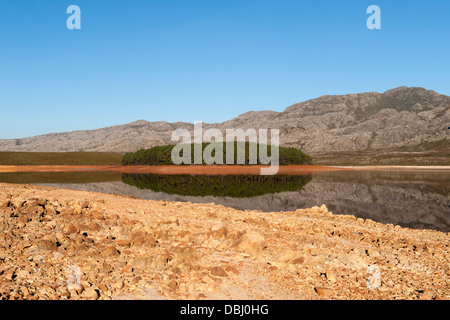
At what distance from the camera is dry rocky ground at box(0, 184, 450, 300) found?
31.2ft

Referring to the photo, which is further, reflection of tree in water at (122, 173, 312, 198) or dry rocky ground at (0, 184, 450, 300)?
reflection of tree in water at (122, 173, 312, 198)

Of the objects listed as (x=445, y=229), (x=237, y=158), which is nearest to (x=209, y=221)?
(x=445, y=229)

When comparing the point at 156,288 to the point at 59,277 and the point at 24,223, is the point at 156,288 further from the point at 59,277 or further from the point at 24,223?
the point at 24,223

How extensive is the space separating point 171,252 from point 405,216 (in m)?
24.0

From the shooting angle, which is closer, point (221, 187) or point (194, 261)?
point (194, 261)

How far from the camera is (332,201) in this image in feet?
128

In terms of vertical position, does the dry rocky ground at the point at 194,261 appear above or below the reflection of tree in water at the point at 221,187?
above

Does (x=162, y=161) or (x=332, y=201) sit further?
(x=162, y=161)

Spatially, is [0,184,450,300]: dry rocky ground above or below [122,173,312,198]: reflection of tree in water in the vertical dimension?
above

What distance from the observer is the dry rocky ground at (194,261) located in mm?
9508

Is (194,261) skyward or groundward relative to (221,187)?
skyward

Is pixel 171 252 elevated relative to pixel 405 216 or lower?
elevated

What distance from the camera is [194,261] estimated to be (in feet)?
39.5
